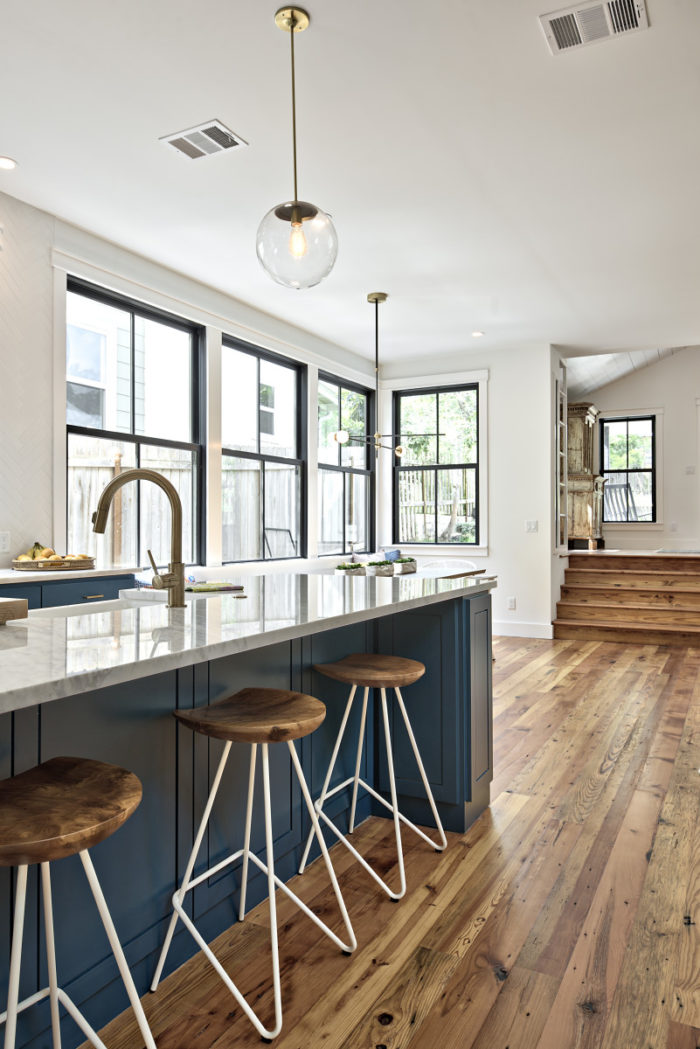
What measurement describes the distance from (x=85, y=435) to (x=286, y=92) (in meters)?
2.39

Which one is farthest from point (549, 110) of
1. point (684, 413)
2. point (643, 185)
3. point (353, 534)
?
point (684, 413)

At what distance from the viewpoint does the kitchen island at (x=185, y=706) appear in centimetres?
138

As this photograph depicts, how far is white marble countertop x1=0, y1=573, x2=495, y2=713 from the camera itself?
114 cm

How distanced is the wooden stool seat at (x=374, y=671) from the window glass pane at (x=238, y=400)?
3632 millimetres

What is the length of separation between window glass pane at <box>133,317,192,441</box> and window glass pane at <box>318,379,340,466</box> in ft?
6.38

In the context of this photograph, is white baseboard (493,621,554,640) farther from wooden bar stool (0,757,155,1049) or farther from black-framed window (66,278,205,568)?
wooden bar stool (0,757,155,1049)

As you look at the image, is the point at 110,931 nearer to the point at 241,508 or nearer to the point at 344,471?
the point at 241,508

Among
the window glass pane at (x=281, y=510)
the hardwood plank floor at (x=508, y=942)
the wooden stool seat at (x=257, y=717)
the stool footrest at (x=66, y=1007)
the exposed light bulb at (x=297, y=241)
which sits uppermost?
the exposed light bulb at (x=297, y=241)

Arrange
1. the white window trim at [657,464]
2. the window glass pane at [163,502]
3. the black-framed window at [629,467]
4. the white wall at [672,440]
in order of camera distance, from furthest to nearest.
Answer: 1. the black-framed window at [629,467]
2. the white window trim at [657,464]
3. the white wall at [672,440]
4. the window glass pane at [163,502]

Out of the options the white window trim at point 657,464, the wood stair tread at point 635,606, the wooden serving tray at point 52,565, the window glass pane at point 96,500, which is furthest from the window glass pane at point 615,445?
the wooden serving tray at point 52,565

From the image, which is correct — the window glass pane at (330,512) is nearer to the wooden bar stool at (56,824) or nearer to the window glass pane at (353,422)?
the window glass pane at (353,422)

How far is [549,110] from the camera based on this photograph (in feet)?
10.3

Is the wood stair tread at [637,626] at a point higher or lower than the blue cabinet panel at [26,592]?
lower

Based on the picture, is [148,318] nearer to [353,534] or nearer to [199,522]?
[199,522]
